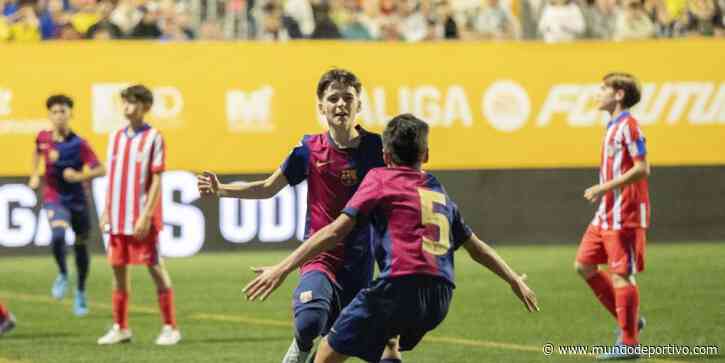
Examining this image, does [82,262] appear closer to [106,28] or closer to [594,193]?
[106,28]

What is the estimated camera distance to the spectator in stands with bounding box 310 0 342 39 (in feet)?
68.9

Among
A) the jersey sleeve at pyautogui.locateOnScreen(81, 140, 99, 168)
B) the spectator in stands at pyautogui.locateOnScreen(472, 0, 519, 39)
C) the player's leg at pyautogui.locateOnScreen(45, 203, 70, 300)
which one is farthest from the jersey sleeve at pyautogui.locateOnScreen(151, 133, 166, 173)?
the spectator in stands at pyautogui.locateOnScreen(472, 0, 519, 39)

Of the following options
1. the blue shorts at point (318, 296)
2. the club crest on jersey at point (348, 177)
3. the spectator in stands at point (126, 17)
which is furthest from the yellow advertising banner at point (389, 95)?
the blue shorts at point (318, 296)

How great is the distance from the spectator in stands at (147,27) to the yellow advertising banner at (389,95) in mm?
575

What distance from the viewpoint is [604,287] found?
11.9 meters

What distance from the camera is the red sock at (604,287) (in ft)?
38.9

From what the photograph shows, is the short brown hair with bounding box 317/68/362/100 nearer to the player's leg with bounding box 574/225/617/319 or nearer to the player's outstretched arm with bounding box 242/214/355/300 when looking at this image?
the player's outstretched arm with bounding box 242/214/355/300

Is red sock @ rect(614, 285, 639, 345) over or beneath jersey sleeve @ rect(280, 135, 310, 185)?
beneath

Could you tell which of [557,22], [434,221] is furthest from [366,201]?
[557,22]

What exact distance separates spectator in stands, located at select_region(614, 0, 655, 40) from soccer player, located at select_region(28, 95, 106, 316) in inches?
358

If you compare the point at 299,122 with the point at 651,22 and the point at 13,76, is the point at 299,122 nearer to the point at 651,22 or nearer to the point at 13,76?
the point at 13,76

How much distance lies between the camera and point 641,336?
12281 mm

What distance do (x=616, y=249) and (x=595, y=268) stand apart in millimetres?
314

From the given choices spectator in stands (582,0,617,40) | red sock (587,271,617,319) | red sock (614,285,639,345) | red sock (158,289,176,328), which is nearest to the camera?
red sock (614,285,639,345)
